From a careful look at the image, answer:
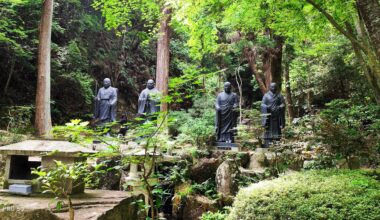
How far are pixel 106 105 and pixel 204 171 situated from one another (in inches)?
172

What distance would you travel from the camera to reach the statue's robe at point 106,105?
1070cm

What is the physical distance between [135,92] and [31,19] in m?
6.61

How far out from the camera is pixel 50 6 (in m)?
11.0

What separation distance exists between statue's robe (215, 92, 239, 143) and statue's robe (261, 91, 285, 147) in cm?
107

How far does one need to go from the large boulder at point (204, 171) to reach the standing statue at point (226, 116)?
2348 millimetres

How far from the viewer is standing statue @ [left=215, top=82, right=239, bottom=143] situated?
10617 millimetres

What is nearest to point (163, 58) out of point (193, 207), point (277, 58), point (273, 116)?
point (277, 58)

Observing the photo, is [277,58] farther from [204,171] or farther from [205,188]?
[205,188]

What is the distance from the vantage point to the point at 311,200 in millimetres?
4148

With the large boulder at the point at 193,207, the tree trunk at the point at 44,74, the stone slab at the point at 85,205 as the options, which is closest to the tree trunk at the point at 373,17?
the stone slab at the point at 85,205

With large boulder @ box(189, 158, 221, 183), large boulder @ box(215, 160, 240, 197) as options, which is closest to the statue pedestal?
large boulder @ box(189, 158, 221, 183)

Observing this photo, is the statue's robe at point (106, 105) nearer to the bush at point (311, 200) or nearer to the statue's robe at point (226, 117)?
the statue's robe at point (226, 117)

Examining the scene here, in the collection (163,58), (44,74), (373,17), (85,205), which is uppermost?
(163,58)

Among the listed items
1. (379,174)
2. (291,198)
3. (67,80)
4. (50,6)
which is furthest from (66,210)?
(67,80)
